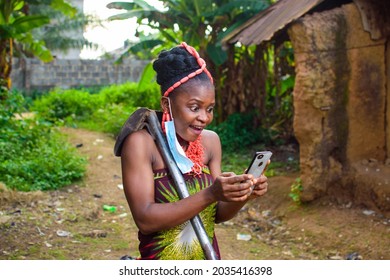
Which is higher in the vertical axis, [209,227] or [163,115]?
[163,115]

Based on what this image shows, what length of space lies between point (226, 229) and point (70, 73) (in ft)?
42.6

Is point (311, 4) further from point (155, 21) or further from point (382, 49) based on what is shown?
point (155, 21)

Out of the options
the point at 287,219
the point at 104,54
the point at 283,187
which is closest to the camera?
the point at 287,219

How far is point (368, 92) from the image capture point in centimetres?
608

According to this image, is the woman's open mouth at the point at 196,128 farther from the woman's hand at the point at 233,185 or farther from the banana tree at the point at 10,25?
the banana tree at the point at 10,25

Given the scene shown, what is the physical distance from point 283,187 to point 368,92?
1.64 m

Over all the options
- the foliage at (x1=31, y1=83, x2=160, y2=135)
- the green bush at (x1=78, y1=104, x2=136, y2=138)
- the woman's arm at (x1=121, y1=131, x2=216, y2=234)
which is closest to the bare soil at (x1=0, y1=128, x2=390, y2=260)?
the woman's arm at (x1=121, y1=131, x2=216, y2=234)

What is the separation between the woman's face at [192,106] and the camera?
215cm

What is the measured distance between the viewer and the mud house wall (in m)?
5.97

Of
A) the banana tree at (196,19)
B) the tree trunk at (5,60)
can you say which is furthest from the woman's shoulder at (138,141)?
the tree trunk at (5,60)

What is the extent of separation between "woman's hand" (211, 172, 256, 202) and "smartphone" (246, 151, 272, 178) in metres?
0.07

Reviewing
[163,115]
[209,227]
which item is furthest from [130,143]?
[209,227]
